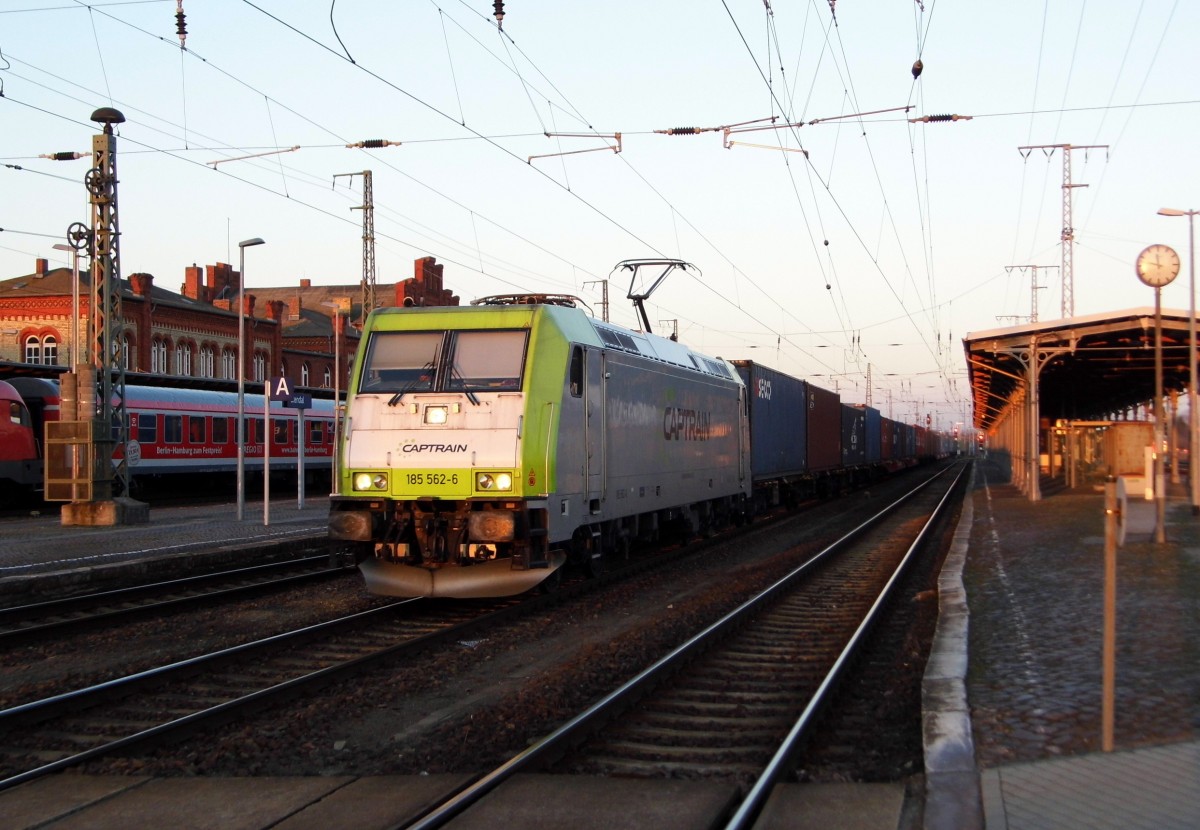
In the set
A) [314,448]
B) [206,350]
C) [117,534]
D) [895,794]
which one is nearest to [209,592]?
[117,534]

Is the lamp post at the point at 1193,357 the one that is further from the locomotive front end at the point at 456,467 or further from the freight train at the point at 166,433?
the freight train at the point at 166,433

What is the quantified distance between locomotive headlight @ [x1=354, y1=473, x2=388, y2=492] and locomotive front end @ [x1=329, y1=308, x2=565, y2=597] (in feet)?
0.03

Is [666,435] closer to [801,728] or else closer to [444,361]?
[444,361]

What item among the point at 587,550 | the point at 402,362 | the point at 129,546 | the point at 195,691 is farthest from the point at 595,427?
the point at 129,546

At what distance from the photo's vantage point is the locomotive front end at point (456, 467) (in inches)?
441

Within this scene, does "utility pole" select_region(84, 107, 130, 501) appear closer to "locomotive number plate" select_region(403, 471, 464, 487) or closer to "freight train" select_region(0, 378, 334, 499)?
"freight train" select_region(0, 378, 334, 499)

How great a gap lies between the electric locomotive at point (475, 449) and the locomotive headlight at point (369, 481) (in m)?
0.01

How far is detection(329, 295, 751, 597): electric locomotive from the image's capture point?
11.3 metres

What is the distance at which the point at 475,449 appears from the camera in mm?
11352

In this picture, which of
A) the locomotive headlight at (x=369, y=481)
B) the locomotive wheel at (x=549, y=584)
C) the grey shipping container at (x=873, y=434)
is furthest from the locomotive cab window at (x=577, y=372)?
the grey shipping container at (x=873, y=434)

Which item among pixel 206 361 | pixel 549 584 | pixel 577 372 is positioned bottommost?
pixel 549 584

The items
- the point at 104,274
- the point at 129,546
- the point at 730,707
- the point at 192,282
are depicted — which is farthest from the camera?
the point at 192,282

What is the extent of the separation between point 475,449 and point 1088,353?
24785 millimetres

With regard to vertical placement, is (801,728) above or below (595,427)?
below
